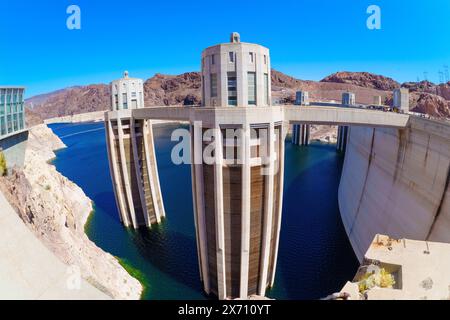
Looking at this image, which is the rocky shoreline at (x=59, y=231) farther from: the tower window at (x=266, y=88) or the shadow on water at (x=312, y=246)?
the tower window at (x=266, y=88)

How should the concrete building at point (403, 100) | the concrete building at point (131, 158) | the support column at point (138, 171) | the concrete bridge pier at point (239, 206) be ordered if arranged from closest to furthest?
the concrete bridge pier at point (239, 206) → the concrete building at point (131, 158) → the support column at point (138, 171) → the concrete building at point (403, 100)

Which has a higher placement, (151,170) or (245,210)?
(151,170)

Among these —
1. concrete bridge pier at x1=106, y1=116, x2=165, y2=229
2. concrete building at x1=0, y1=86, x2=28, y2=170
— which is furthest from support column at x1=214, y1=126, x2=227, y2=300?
concrete bridge pier at x1=106, y1=116, x2=165, y2=229

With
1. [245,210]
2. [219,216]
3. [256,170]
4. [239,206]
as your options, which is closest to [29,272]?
[219,216]

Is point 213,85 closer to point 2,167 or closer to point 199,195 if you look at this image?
point 199,195

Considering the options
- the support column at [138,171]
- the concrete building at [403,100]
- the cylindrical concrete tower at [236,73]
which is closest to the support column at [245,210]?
the cylindrical concrete tower at [236,73]

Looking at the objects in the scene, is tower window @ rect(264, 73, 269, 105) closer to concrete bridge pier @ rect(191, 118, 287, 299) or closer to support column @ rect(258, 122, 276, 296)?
concrete bridge pier @ rect(191, 118, 287, 299)

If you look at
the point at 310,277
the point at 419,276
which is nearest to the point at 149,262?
the point at 310,277

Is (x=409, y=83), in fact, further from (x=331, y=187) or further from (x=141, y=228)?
(x=141, y=228)
